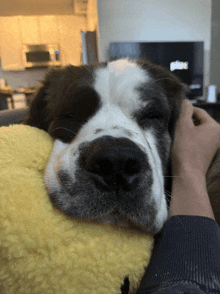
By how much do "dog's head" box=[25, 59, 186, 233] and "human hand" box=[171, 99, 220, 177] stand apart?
0.18 feet

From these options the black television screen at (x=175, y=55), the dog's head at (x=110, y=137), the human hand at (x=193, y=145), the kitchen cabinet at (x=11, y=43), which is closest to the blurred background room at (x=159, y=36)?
the black television screen at (x=175, y=55)

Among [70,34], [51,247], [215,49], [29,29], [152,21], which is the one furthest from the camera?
[70,34]

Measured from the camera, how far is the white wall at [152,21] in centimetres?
413

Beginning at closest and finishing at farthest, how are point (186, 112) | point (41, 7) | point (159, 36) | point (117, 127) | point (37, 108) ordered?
point (117, 127) → point (186, 112) → point (37, 108) → point (159, 36) → point (41, 7)

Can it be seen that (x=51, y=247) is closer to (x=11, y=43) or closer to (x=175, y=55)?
(x=175, y=55)

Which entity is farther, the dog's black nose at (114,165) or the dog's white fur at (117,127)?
the dog's white fur at (117,127)

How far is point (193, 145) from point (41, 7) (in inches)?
267

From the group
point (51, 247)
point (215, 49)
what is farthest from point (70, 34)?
point (51, 247)

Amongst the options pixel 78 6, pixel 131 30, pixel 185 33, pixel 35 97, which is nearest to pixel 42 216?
pixel 35 97

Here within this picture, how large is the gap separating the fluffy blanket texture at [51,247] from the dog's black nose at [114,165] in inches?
4.6

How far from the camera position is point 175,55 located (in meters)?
4.40

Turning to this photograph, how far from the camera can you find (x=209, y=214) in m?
0.67

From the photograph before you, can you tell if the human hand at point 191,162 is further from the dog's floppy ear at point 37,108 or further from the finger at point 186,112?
the dog's floppy ear at point 37,108

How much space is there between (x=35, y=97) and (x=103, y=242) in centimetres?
83
